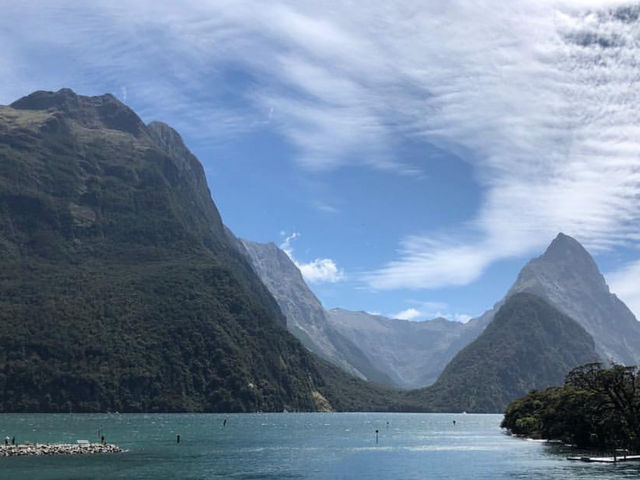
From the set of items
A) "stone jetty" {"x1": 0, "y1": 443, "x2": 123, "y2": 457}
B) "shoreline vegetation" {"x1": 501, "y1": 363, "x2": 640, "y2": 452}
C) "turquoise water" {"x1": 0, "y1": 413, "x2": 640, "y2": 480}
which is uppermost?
"shoreline vegetation" {"x1": 501, "y1": 363, "x2": 640, "y2": 452}

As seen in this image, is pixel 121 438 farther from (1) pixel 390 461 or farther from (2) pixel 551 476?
(2) pixel 551 476

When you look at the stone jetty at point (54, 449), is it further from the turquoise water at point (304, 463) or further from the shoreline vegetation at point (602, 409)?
the shoreline vegetation at point (602, 409)

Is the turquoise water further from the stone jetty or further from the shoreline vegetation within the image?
the shoreline vegetation

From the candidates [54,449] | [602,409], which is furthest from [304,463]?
[602,409]

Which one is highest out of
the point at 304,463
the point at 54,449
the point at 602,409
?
the point at 602,409

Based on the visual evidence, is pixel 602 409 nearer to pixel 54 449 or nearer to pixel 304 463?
pixel 304 463

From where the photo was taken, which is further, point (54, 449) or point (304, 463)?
point (54, 449)

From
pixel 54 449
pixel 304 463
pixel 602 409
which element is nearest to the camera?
pixel 304 463

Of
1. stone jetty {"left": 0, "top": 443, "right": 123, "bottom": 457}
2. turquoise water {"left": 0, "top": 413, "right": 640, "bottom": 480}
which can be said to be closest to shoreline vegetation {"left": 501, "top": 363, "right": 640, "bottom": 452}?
turquoise water {"left": 0, "top": 413, "right": 640, "bottom": 480}
